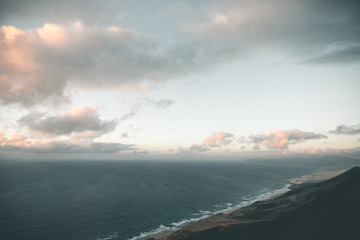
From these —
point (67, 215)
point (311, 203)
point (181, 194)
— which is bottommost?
point (181, 194)

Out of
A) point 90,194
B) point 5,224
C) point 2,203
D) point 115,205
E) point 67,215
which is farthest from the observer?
point 90,194

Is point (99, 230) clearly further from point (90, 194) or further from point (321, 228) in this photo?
point (321, 228)

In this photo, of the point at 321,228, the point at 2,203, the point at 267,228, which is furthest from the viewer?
the point at 2,203

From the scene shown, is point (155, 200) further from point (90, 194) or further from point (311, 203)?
point (311, 203)

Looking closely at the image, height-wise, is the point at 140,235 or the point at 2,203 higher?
the point at 2,203

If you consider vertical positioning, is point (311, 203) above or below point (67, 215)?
above

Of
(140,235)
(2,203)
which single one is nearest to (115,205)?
(140,235)

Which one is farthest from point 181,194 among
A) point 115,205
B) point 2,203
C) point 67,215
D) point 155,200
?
point 2,203

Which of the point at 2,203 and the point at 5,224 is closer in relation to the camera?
the point at 5,224

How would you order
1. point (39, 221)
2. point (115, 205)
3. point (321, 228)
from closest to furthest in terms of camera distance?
point (321, 228)
point (39, 221)
point (115, 205)
